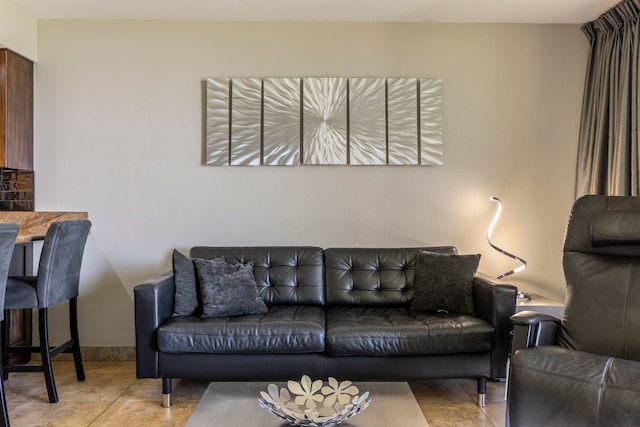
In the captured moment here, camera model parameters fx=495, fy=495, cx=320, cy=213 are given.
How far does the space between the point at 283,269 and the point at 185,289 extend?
654 mm

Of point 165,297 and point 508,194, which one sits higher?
point 508,194

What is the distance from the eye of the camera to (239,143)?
3562 mm

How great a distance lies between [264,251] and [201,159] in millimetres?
864

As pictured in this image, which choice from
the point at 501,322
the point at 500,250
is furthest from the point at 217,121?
the point at 501,322

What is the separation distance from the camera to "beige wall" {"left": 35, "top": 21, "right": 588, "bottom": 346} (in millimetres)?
3586

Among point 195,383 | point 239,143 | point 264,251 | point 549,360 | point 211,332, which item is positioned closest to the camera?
point 549,360

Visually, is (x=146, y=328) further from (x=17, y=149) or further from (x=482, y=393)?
(x=482, y=393)

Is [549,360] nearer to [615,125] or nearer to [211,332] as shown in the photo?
[211,332]

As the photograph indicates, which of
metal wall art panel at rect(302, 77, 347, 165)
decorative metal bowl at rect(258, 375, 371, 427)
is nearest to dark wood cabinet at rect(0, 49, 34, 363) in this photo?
metal wall art panel at rect(302, 77, 347, 165)

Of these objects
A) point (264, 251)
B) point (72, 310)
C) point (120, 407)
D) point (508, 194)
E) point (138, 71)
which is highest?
point (138, 71)

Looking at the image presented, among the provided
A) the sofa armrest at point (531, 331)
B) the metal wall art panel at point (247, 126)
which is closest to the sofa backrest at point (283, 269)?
the metal wall art panel at point (247, 126)

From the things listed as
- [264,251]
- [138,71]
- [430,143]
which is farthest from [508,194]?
[138,71]

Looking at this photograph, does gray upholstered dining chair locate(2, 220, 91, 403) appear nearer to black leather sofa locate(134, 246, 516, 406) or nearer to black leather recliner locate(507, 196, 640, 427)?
black leather sofa locate(134, 246, 516, 406)

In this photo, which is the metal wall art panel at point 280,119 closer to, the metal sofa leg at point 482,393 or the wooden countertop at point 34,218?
the wooden countertop at point 34,218
